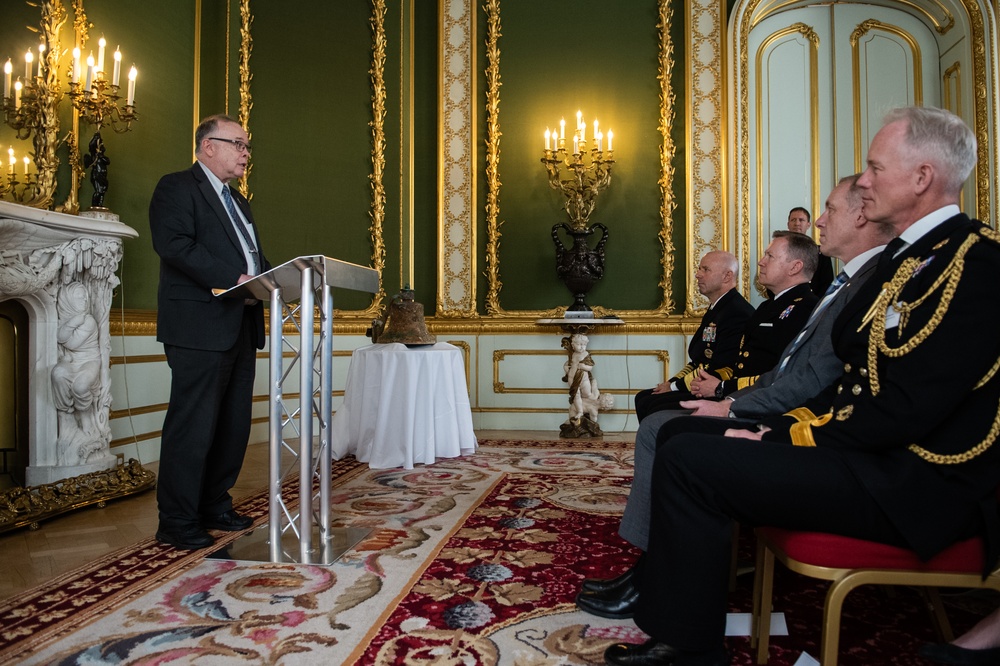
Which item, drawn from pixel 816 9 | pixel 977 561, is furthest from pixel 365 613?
pixel 816 9

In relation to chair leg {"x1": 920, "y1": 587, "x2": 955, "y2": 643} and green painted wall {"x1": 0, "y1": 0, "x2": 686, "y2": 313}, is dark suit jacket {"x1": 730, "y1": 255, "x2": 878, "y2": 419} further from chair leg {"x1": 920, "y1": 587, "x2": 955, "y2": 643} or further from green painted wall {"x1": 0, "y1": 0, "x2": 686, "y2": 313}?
green painted wall {"x1": 0, "y1": 0, "x2": 686, "y2": 313}

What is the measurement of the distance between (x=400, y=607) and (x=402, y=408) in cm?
232

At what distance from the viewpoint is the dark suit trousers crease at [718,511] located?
54.7 inches

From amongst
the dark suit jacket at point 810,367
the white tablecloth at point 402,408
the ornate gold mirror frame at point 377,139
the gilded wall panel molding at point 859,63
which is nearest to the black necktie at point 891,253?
the dark suit jacket at point 810,367

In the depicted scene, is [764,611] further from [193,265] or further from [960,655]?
[193,265]

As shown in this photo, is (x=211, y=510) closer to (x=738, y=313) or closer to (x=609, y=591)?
(x=609, y=591)

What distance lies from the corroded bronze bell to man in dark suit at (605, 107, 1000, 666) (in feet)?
10.4

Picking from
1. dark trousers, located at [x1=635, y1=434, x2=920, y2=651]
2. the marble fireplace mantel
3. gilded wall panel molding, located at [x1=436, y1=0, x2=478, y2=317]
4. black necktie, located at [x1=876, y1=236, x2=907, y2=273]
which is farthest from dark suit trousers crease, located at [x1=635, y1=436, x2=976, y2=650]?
gilded wall panel molding, located at [x1=436, y1=0, x2=478, y2=317]

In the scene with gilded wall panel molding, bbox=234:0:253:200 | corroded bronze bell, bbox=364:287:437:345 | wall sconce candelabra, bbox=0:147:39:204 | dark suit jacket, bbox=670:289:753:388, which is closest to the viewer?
dark suit jacket, bbox=670:289:753:388

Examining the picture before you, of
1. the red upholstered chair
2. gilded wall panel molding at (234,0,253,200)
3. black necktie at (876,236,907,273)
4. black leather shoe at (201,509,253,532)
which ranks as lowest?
black leather shoe at (201,509,253,532)

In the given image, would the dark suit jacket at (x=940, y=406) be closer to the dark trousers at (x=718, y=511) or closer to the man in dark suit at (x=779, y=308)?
the dark trousers at (x=718, y=511)

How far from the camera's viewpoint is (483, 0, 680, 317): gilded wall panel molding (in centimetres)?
585

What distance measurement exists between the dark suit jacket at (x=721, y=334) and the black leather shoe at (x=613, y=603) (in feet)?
4.44

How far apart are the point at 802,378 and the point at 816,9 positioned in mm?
5295
